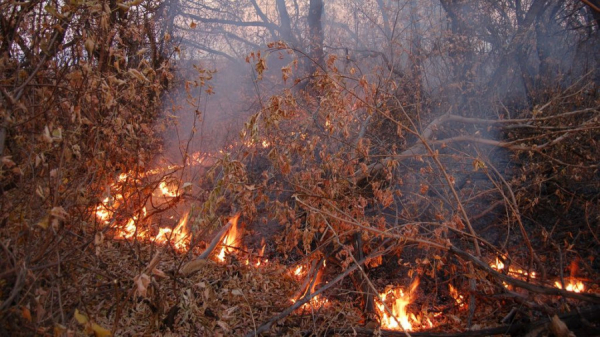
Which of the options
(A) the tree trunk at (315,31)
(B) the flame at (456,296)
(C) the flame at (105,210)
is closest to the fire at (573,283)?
(B) the flame at (456,296)

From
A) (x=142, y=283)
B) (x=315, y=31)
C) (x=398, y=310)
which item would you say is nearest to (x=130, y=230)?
(x=142, y=283)

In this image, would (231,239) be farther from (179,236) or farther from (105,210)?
(105,210)

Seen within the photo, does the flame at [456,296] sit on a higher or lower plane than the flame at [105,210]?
lower

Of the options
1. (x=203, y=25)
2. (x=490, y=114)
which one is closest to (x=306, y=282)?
(x=490, y=114)

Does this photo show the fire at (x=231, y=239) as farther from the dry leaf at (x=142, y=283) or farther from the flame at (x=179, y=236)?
the dry leaf at (x=142, y=283)

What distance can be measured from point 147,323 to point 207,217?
100 centimetres

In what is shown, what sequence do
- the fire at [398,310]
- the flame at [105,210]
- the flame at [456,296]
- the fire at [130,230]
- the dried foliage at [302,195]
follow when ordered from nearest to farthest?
the dried foliage at [302,195] → the flame at [105,210] → the fire at [130,230] → the fire at [398,310] → the flame at [456,296]

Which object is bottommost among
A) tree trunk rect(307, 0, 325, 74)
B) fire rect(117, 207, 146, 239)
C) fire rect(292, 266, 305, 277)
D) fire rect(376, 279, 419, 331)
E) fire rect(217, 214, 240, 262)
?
fire rect(376, 279, 419, 331)

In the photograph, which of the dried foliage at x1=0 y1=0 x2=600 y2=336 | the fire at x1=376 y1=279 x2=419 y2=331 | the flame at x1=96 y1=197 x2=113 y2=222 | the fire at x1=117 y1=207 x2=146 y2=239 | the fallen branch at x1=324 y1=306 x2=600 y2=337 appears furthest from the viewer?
the fire at x1=376 y1=279 x2=419 y2=331

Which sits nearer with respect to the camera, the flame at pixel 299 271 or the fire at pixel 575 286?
the fire at pixel 575 286

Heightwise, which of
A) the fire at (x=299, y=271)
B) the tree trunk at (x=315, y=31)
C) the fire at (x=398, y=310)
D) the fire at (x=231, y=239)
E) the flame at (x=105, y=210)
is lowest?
the fire at (x=398, y=310)

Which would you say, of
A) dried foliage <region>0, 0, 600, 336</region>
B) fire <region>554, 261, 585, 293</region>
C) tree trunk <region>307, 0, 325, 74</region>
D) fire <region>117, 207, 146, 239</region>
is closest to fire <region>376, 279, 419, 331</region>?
dried foliage <region>0, 0, 600, 336</region>

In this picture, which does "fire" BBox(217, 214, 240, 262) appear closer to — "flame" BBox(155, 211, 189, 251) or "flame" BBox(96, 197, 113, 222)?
"flame" BBox(155, 211, 189, 251)

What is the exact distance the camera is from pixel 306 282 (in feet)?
13.7
